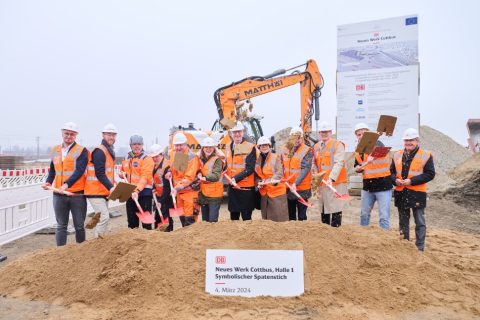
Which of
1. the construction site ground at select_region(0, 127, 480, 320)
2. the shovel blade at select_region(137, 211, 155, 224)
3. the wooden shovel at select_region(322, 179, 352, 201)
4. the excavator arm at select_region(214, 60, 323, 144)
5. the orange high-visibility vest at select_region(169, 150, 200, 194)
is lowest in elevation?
the construction site ground at select_region(0, 127, 480, 320)

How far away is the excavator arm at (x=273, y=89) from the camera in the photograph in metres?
11.3

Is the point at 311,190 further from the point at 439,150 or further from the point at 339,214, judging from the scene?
the point at 439,150

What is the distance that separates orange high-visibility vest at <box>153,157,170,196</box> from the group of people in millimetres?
205

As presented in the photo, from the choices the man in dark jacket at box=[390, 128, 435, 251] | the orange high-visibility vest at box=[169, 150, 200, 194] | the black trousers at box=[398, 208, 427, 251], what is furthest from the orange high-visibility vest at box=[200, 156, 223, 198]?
the black trousers at box=[398, 208, 427, 251]

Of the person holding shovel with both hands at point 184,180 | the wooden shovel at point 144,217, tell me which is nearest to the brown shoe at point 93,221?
the wooden shovel at point 144,217

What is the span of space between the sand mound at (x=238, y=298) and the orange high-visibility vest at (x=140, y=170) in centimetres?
129

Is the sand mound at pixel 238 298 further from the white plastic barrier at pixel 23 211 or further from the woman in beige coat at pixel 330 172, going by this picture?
the white plastic barrier at pixel 23 211

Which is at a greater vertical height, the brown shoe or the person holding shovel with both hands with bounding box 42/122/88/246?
the person holding shovel with both hands with bounding box 42/122/88/246

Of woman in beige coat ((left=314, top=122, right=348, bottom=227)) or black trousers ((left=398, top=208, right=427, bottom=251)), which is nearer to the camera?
black trousers ((left=398, top=208, right=427, bottom=251))

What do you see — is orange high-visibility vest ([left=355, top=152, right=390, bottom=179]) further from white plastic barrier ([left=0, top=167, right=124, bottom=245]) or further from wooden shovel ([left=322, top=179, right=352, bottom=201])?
white plastic barrier ([left=0, top=167, right=124, bottom=245])

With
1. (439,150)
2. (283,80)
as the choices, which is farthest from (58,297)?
(439,150)

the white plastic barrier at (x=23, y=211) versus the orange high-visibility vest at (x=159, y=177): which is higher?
the orange high-visibility vest at (x=159, y=177)

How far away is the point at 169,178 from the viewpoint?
5988mm

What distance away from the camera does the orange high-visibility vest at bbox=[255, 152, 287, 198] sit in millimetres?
5465
